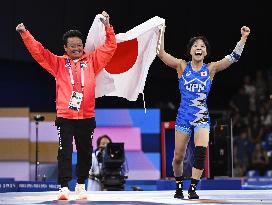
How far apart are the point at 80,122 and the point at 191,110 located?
102cm

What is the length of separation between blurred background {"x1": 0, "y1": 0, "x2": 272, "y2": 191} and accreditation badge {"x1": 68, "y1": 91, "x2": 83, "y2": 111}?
27.5ft

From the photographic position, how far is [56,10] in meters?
16.2

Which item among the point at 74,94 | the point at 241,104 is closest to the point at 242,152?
the point at 241,104

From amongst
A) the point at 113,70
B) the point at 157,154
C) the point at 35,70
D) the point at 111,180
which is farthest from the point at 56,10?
the point at 113,70

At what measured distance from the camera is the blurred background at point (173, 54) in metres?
15.7

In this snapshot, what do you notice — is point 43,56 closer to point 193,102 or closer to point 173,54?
point 193,102

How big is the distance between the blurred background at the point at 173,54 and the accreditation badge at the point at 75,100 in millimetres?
8373

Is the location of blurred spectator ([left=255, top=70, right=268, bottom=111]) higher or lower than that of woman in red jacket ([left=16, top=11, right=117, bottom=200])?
higher

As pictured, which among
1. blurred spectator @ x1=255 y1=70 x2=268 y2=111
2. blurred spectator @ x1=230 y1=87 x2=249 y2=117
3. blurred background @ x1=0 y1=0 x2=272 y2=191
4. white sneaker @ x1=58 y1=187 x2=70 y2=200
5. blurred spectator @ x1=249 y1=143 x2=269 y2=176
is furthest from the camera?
blurred spectator @ x1=230 y1=87 x2=249 y2=117

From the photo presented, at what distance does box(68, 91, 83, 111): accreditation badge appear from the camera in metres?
6.04

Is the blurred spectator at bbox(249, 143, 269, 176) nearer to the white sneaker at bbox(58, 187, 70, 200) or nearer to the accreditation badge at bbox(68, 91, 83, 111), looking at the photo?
the accreditation badge at bbox(68, 91, 83, 111)

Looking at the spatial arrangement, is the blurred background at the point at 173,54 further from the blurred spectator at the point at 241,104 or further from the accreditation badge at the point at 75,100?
the accreditation badge at the point at 75,100

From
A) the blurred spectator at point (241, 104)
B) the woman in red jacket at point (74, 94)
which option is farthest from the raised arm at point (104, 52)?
the blurred spectator at point (241, 104)

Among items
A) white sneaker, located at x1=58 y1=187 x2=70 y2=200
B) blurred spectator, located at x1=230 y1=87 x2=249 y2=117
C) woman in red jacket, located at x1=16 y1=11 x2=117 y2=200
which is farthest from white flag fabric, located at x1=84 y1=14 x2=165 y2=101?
blurred spectator, located at x1=230 y1=87 x2=249 y2=117
